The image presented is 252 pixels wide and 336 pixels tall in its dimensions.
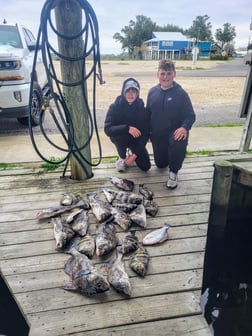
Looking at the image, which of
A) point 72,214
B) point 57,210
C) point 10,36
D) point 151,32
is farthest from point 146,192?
point 151,32

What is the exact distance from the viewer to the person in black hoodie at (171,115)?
9.18 feet

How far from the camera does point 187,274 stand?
1.87m

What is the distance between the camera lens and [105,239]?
81.6 inches

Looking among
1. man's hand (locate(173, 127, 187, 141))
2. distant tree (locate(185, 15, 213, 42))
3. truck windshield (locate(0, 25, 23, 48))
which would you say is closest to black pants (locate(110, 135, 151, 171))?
man's hand (locate(173, 127, 187, 141))

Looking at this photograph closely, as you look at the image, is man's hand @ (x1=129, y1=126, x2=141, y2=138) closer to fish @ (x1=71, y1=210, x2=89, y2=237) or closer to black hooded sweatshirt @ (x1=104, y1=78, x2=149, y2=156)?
black hooded sweatshirt @ (x1=104, y1=78, x2=149, y2=156)

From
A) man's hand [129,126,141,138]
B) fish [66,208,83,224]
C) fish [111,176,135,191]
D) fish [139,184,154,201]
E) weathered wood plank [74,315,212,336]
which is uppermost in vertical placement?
man's hand [129,126,141,138]

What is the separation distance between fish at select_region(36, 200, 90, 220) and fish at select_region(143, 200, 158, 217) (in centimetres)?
53

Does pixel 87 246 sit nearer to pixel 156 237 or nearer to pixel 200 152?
pixel 156 237

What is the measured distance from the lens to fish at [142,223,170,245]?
212 cm

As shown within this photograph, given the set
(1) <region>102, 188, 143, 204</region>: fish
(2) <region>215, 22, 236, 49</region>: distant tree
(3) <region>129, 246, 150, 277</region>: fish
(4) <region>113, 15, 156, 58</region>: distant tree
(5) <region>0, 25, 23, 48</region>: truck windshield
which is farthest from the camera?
(2) <region>215, 22, 236, 49</region>: distant tree

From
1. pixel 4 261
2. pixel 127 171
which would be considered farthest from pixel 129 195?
pixel 4 261

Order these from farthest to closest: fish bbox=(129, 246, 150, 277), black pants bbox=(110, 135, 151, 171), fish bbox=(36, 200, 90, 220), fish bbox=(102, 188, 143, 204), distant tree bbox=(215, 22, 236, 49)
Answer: distant tree bbox=(215, 22, 236, 49)
black pants bbox=(110, 135, 151, 171)
fish bbox=(102, 188, 143, 204)
fish bbox=(36, 200, 90, 220)
fish bbox=(129, 246, 150, 277)

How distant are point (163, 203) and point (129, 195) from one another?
13.2 inches

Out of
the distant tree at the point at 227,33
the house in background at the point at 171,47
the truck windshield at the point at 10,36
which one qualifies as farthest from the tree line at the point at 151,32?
the truck windshield at the point at 10,36
